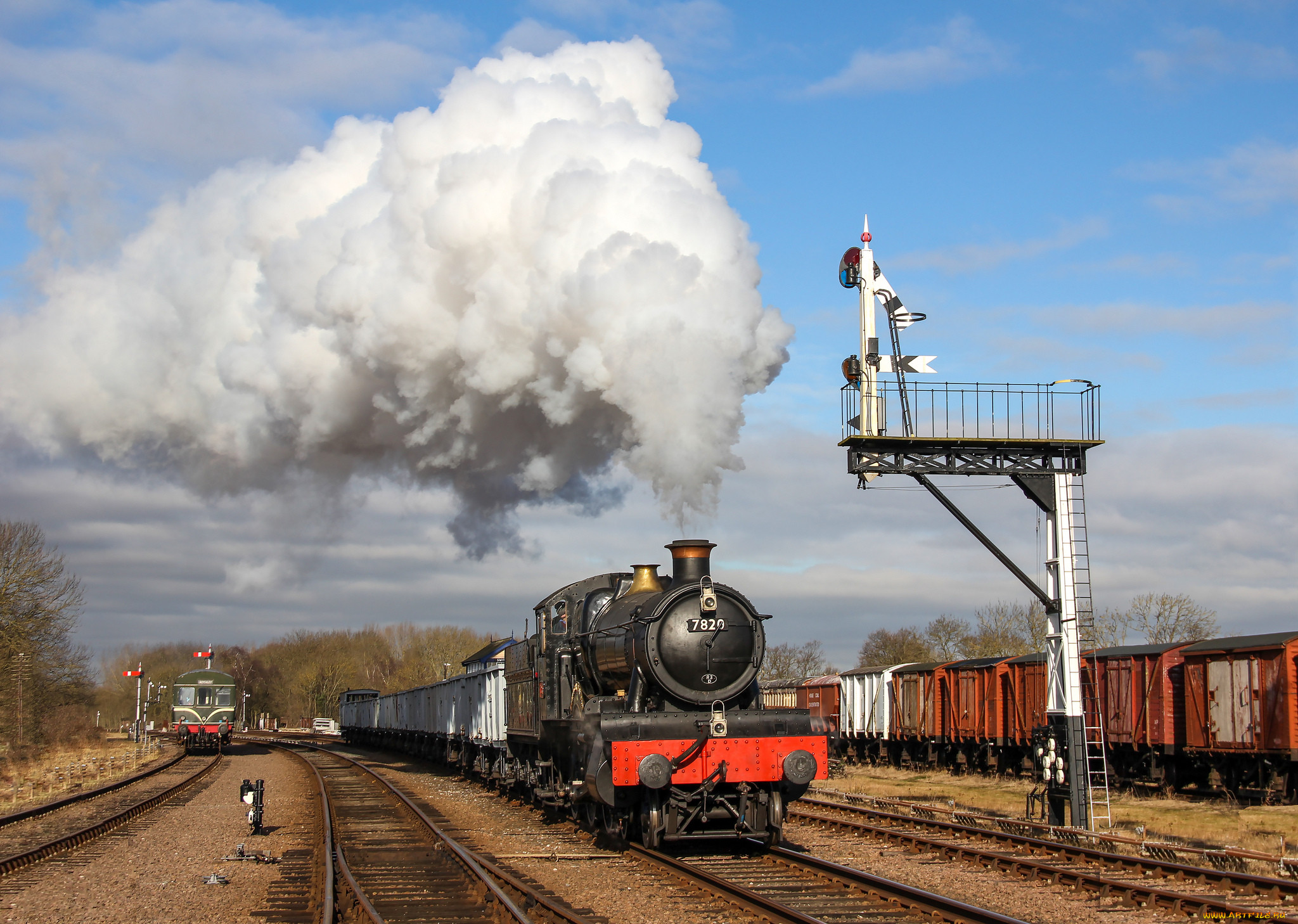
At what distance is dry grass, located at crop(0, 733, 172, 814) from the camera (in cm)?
2172

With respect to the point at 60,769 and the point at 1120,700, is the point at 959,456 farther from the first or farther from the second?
the point at 60,769

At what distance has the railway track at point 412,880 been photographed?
9.01 meters

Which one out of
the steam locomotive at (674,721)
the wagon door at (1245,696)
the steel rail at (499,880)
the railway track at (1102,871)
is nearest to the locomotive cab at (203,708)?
the steel rail at (499,880)

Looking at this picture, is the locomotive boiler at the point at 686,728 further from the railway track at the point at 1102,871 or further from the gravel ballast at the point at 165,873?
the gravel ballast at the point at 165,873

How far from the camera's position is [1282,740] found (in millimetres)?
16625

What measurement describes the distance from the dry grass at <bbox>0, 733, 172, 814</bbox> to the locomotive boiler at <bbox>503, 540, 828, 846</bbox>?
1172cm

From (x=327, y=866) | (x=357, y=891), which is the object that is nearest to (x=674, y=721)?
(x=357, y=891)

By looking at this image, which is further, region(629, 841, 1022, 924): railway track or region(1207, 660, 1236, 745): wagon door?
region(1207, 660, 1236, 745): wagon door

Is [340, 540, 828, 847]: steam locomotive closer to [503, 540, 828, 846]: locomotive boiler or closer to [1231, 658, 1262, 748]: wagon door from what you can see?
[503, 540, 828, 846]: locomotive boiler

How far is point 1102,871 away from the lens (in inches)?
415

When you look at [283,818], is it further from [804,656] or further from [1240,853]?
[804,656]

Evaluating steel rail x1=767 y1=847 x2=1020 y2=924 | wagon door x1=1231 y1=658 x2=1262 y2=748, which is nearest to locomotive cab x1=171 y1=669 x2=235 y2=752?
wagon door x1=1231 y1=658 x2=1262 y2=748

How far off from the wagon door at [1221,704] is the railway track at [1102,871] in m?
6.38

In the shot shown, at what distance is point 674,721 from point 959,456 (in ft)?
18.0
